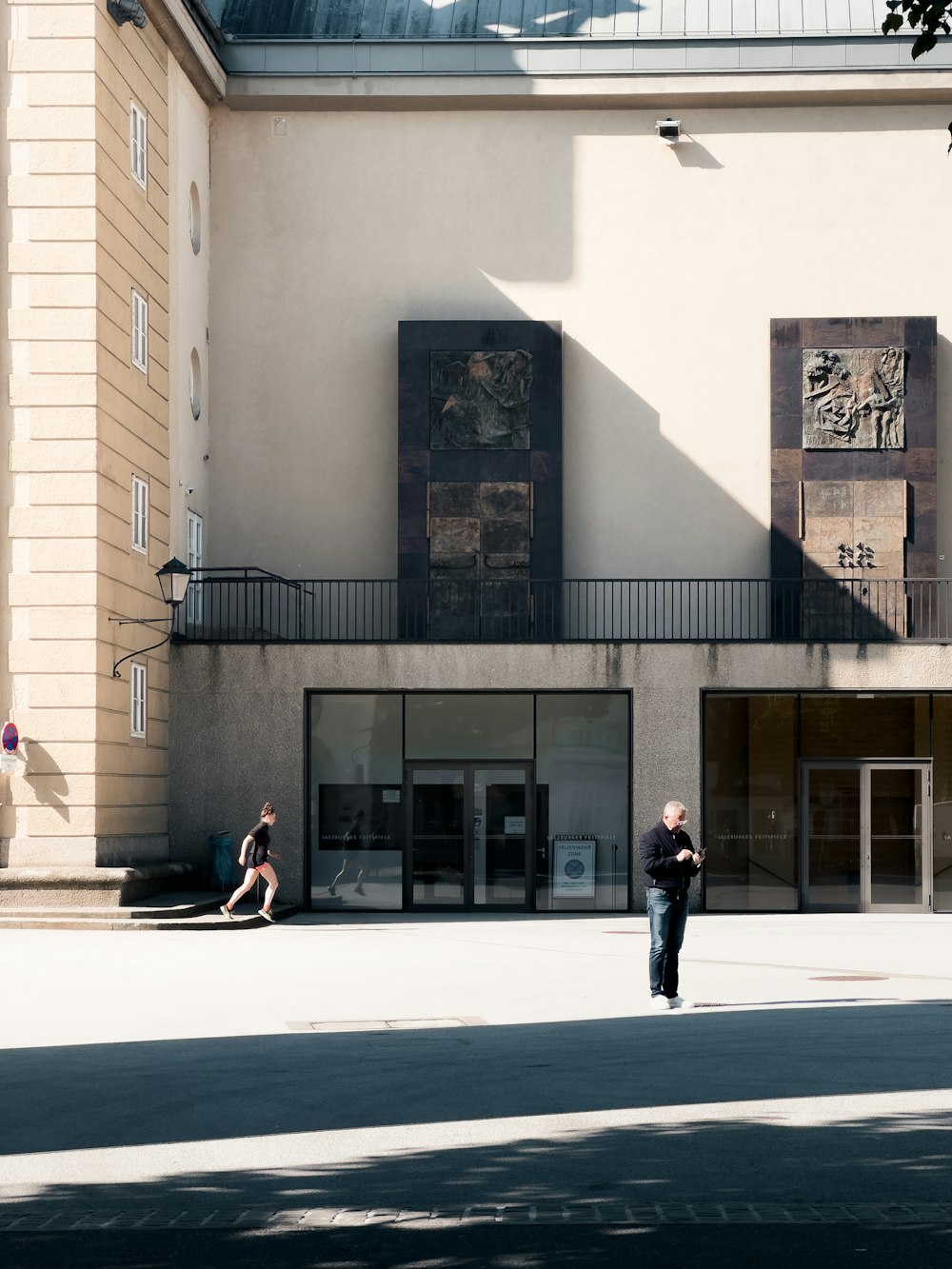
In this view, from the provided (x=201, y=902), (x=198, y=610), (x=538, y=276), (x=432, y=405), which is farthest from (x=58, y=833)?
(x=538, y=276)

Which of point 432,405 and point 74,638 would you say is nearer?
point 74,638

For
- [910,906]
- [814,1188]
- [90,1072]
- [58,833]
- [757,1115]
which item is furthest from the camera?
[910,906]

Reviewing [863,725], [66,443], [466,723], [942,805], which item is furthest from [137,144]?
[942,805]

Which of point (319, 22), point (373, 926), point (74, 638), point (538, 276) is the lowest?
point (373, 926)

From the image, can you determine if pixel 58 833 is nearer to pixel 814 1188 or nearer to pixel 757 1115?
pixel 757 1115

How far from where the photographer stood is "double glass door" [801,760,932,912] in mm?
29234

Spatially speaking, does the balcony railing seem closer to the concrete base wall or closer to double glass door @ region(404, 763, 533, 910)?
the concrete base wall

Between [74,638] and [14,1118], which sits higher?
[74,638]

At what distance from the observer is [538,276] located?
105ft

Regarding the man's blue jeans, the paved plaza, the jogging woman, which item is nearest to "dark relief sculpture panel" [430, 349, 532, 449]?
the jogging woman

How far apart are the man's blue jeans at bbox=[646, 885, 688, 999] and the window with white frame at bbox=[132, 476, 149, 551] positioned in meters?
14.5

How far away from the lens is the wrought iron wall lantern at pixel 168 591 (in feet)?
85.5

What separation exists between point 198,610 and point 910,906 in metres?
12.5

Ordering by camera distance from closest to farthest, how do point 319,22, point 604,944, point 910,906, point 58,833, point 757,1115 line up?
point 757,1115 < point 604,944 < point 58,833 < point 910,906 < point 319,22
